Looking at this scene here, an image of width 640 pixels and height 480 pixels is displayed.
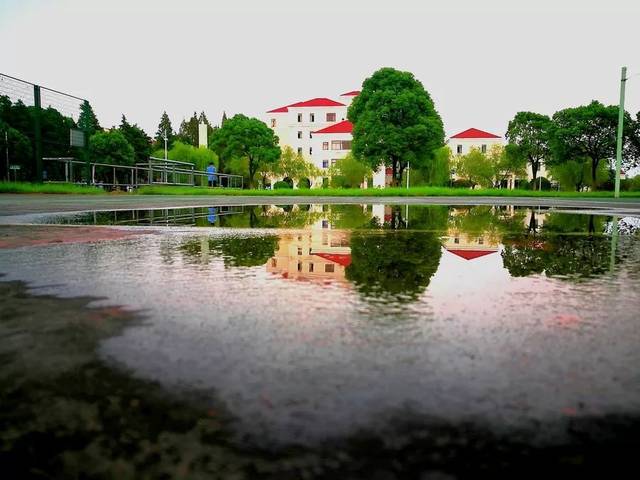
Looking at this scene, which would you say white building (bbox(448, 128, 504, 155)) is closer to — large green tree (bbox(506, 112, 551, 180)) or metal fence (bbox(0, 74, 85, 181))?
large green tree (bbox(506, 112, 551, 180))

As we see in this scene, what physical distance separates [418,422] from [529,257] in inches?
141

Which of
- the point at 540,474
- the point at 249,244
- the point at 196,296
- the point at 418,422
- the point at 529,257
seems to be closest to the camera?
the point at 540,474

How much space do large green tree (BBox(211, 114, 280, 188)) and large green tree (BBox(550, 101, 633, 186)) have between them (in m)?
32.2

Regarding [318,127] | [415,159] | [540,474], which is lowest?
[540,474]

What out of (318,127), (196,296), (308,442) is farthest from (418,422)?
A: (318,127)

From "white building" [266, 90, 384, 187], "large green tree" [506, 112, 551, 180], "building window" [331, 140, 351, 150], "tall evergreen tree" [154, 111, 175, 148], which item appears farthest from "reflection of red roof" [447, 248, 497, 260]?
"tall evergreen tree" [154, 111, 175, 148]

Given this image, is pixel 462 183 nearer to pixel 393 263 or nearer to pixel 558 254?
pixel 558 254

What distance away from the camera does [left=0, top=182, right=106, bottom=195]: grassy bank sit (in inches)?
682

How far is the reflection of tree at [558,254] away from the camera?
3.75 meters

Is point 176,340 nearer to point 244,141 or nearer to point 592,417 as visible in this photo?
point 592,417

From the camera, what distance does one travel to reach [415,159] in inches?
1660

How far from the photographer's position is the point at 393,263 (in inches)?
156

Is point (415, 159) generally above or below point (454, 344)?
above

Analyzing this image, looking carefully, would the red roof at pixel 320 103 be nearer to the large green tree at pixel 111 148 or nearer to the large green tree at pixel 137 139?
the large green tree at pixel 137 139
